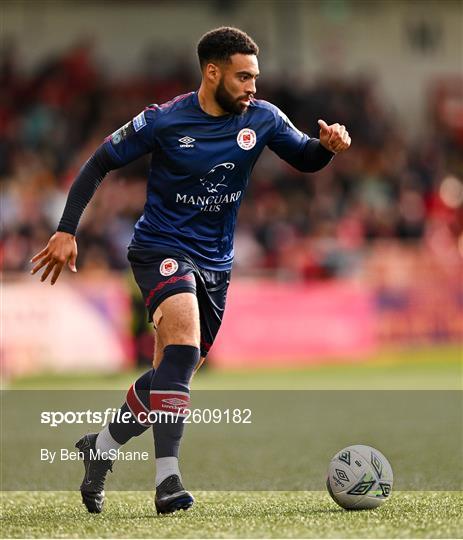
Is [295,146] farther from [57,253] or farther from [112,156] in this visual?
[57,253]

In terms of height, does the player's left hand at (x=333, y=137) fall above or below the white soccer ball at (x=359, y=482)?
above

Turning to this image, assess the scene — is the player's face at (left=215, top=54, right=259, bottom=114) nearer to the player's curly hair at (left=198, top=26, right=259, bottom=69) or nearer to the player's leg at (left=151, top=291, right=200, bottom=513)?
the player's curly hair at (left=198, top=26, right=259, bottom=69)

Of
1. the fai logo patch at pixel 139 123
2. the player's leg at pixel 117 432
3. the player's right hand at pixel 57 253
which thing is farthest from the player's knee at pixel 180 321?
the fai logo patch at pixel 139 123

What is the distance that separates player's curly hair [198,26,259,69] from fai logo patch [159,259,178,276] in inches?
37.8

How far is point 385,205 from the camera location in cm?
2038

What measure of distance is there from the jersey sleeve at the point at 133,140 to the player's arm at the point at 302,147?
2.06 ft

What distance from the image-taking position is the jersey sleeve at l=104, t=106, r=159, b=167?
18.7ft

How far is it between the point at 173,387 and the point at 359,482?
3.10 ft

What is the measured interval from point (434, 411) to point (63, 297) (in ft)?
19.5

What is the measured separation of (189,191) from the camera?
5.75 m

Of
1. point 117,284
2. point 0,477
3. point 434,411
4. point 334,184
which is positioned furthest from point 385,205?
point 0,477

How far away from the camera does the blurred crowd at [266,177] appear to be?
16875mm

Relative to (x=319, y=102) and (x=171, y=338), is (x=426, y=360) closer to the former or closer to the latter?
(x=319, y=102)

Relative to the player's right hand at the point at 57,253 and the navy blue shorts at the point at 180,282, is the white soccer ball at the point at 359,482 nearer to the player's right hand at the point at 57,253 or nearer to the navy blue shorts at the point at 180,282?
the navy blue shorts at the point at 180,282
